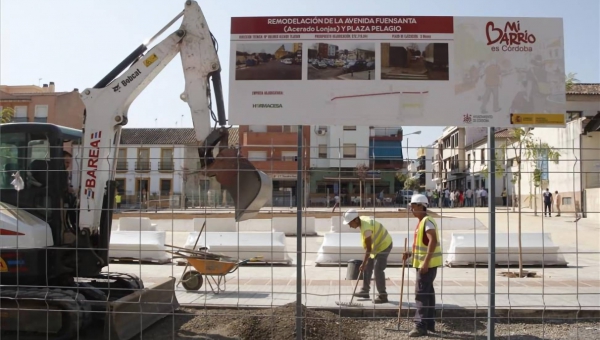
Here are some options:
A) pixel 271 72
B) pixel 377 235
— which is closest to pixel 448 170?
pixel 271 72

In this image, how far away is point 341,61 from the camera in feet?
16.0

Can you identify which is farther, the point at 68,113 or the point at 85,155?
the point at 68,113

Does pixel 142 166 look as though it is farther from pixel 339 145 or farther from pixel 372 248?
pixel 372 248

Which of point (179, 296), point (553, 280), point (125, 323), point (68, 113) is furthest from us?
point (68, 113)

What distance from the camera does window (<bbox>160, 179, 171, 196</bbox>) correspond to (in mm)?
5652

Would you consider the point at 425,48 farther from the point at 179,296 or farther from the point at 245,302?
the point at 179,296

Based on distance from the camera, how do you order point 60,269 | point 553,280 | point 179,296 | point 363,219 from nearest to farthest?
1. point 60,269
2. point 363,219
3. point 179,296
4. point 553,280

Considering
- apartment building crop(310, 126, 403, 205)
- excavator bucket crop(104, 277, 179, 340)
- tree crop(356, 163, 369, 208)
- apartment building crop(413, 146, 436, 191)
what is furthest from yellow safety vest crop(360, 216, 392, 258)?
excavator bucket crop(104, 277, 179, 340)

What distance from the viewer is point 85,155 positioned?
20.8 ft

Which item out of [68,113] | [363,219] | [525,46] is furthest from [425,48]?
[68,113]

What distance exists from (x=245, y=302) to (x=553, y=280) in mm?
6386

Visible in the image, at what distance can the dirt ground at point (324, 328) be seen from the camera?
6359 mm

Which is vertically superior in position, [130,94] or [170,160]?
[130,94]

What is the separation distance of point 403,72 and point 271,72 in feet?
3.91
